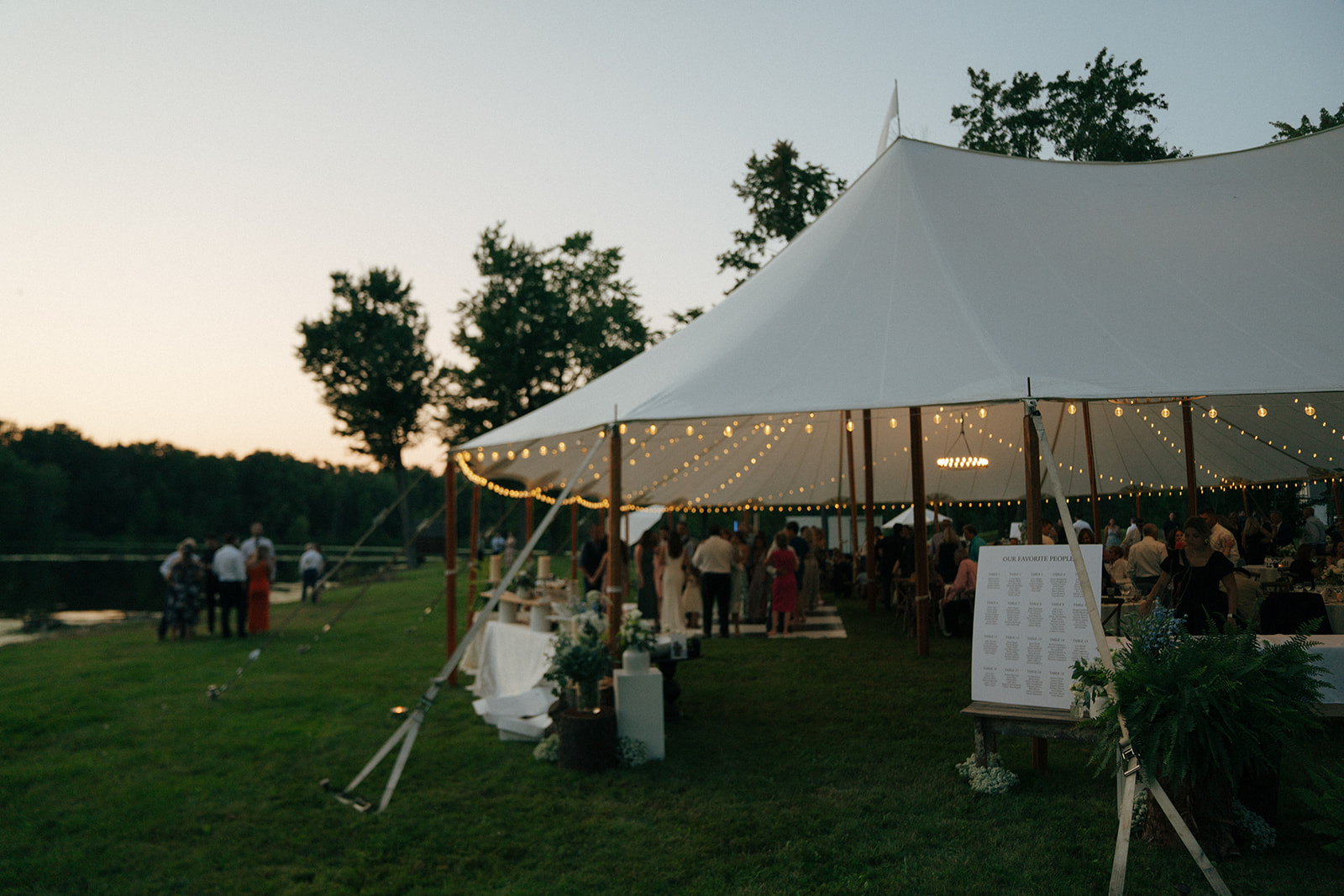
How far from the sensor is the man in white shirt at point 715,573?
396 inches

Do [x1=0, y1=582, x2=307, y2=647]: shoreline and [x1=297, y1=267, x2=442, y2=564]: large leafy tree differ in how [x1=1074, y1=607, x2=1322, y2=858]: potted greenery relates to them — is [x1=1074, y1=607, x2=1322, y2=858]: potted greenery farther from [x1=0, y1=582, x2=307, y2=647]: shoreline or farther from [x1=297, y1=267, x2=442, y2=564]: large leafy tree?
[x1=297, y1=267, x2=442, y2=564]: large leafy tree

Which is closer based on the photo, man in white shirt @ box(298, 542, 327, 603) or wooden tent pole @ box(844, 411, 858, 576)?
wooden tent pole @ box(844, 411, 858, 576)

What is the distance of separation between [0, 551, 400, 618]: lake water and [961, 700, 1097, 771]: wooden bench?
21896 mm

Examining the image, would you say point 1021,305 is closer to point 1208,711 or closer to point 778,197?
point 1208,711

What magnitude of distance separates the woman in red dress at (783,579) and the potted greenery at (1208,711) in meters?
6.97

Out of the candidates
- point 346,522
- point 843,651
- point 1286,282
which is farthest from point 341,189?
point 346,522

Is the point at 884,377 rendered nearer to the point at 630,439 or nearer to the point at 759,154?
the point at 630,439

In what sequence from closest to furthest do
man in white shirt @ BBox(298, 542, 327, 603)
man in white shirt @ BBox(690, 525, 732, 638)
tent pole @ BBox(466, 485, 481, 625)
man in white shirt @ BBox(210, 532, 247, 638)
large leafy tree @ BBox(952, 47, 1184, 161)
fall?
tent pole @ BBox(466, 485, 481, 625) < man in white shirt @ BBox(690, 525, 732, 638) < man in white shirt @ BBox(210, 532, 247, 638) < man in white shirt @ BBox(298, 542, 327, 603) < large leafy tree @ BBox(952, 47, 1184, 161)

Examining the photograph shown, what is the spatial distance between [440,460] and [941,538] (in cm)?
711

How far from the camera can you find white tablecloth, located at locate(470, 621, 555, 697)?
7227mm

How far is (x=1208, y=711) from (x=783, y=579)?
24.9ft

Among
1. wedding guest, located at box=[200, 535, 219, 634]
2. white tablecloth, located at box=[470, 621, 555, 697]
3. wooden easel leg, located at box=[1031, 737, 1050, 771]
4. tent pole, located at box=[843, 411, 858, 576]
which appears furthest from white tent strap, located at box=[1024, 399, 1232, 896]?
wedding guest, located at box=[200, 535, 219, 634]

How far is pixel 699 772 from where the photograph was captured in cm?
509

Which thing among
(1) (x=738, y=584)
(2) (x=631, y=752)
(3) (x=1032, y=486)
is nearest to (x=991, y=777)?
(3) (x=1032, y=486)
